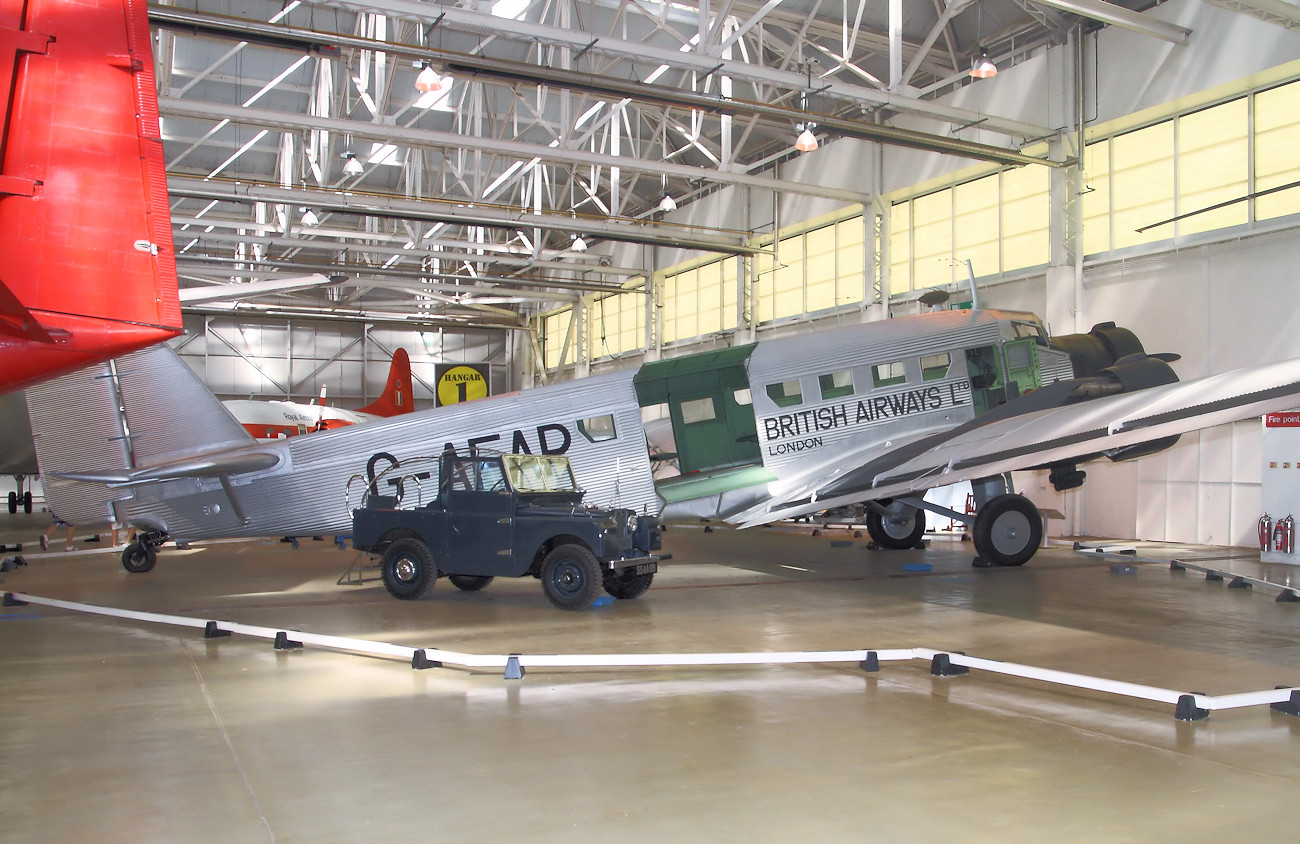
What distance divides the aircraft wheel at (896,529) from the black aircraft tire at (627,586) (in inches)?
310

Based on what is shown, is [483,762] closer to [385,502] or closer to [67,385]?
[385,502]

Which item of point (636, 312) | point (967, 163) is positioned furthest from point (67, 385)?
point (636, 312)

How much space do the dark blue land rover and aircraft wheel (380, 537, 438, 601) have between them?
0.01 meters

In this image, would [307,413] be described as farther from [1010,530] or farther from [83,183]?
[83,183]

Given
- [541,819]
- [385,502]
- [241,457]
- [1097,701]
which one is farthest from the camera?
[241,457]

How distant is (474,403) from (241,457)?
11.3 ft

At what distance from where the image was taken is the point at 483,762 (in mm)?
5699

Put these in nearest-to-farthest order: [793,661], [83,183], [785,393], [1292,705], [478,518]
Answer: [83,183]
[1292,705]
[793,661]
[478,518]
[785,393]

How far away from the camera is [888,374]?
49.7ft

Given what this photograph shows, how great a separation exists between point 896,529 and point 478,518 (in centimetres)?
1006

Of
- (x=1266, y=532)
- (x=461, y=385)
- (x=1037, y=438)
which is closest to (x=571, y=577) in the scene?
(x=1037, y=438)

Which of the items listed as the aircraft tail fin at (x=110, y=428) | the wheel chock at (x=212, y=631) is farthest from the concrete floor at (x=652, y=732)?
the aircraft tail fin at (x=110, y=428)

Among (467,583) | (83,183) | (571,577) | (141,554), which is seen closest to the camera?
(83,183)

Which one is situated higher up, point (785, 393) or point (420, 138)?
point (420, 138)
